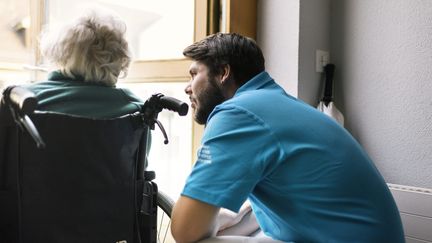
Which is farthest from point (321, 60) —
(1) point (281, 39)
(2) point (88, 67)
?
(2) point (88, 67)

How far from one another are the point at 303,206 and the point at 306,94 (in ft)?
2.99

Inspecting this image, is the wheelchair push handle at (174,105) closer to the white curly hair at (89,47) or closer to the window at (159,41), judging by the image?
the white curly hair at (89,47)

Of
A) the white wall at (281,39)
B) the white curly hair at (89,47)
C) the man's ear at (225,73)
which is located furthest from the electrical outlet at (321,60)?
the white curly hair at (89,47)

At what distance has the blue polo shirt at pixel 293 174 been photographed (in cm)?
93

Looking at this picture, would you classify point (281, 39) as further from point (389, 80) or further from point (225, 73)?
point (225, 73)

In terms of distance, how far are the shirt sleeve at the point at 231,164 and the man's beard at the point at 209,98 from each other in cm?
29

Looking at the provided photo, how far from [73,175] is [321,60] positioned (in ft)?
4.12

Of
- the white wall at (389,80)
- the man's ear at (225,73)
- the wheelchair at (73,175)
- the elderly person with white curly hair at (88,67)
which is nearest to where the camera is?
the wheelchair at (73,175)

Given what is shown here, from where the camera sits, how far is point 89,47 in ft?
3.51

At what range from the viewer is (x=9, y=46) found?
7.17 feet

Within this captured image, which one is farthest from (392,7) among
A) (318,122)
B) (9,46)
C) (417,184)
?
(9,46)

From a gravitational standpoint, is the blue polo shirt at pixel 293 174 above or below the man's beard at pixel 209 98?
below

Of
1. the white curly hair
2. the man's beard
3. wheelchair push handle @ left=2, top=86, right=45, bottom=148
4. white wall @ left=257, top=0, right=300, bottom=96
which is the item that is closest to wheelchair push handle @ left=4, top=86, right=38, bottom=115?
wheelchair push handle @ left=2, top=86, right=45, bottom=148

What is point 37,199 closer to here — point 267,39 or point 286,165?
point 286,165
